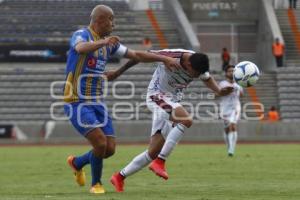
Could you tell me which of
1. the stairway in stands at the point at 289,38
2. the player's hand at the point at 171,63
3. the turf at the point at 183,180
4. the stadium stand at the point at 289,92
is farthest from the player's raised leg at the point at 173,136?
the stairway in stands at the point at 289,38

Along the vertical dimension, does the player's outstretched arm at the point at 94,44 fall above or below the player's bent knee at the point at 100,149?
above

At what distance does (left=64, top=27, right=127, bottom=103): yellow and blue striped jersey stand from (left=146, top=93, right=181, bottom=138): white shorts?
1027 millimetres

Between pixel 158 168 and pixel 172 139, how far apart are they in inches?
18.7

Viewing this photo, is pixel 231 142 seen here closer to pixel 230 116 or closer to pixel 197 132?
pixel 230 116

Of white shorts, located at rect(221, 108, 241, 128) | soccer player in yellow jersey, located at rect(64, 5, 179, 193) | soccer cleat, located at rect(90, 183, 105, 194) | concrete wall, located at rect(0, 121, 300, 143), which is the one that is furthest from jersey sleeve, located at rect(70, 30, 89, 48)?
concrete wall, located at rect(0, 121, 300, 143)

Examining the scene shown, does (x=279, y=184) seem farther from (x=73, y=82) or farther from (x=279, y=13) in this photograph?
(x=279, y=13)

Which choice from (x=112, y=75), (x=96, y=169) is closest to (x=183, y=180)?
(x=96, y=169)

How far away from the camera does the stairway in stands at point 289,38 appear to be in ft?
149

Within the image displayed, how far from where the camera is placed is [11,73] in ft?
132

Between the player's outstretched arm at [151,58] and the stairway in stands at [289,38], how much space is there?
108ft

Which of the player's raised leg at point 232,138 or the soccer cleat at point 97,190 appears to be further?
the player's raised leg at point 232,138

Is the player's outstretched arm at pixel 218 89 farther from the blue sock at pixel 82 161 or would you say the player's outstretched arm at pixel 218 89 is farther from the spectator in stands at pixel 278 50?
the spectator in stands at pixel 278 50

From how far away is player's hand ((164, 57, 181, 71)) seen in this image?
12.2 metres

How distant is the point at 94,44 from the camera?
11.6 m
